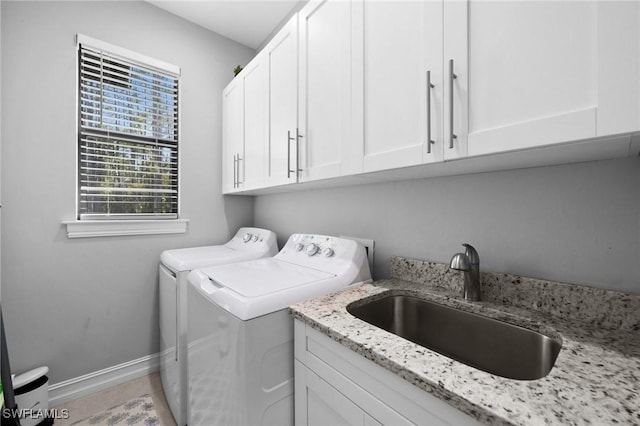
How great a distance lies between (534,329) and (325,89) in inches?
49.3

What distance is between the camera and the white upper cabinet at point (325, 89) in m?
1.19

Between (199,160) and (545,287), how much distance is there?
2.45 metres

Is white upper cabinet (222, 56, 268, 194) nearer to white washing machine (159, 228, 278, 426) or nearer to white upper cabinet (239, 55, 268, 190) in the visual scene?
white upper cabinet (239, 55, 268, 190)

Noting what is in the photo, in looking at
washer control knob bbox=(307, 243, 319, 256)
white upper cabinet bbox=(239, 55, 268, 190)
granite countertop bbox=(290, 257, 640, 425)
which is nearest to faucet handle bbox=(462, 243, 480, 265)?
granite countertop bbox=(290, 257, 640, 425)

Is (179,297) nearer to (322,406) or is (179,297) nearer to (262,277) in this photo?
(262,277)

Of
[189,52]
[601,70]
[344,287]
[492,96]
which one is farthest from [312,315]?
[189,52]

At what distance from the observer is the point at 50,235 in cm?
177

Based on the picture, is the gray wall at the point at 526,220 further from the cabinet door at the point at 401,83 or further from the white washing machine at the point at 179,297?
the white washing machine at the point at 179,297

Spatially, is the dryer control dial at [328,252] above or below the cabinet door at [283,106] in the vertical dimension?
below

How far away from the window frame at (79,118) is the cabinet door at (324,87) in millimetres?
1371

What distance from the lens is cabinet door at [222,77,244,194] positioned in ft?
6.95

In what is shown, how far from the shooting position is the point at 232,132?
2.26 m

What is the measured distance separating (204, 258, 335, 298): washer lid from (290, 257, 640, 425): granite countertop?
135mm

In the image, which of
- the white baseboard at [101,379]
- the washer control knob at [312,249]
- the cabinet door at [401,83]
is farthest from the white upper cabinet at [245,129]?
the white baseboard at [101,379]
